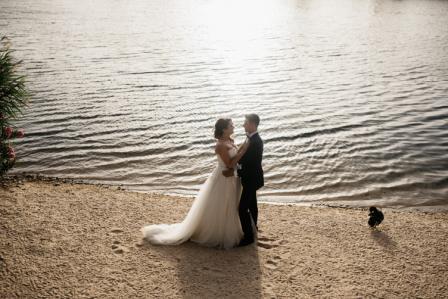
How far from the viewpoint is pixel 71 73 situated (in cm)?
2358

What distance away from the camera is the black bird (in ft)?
29.6

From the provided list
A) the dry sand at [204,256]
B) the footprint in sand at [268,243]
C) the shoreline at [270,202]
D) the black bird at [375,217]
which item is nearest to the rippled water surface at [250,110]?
the shoreline at [270,202]

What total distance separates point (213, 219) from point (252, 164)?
4.83 feet

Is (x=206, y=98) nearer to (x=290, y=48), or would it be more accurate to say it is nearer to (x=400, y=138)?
(x=400, y=138)

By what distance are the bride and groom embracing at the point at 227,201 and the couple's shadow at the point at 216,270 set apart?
0.71ft

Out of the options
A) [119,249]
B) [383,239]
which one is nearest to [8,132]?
[119,249]

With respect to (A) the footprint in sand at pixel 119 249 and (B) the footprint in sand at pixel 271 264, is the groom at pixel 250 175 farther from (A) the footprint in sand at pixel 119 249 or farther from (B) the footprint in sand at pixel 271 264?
(A) the footprint in sand at pixel 119 249

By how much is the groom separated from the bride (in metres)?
0.14

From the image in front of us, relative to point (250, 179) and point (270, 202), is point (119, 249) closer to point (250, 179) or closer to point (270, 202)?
point (250, 179)

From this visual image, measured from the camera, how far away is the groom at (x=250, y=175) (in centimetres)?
760

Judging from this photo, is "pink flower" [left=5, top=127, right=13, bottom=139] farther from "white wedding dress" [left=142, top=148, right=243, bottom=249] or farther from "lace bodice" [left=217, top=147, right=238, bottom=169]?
"lace bodice" [left=217, top=147, right=238, bottom=169]

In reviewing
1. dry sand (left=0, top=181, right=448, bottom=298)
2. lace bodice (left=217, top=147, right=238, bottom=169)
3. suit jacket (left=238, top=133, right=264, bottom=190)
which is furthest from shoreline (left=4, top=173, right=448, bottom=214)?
lace bodice (left=217, top=147, right=238, bottom=169)

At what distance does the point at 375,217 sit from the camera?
9.08 metres

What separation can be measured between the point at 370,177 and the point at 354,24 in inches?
1792
